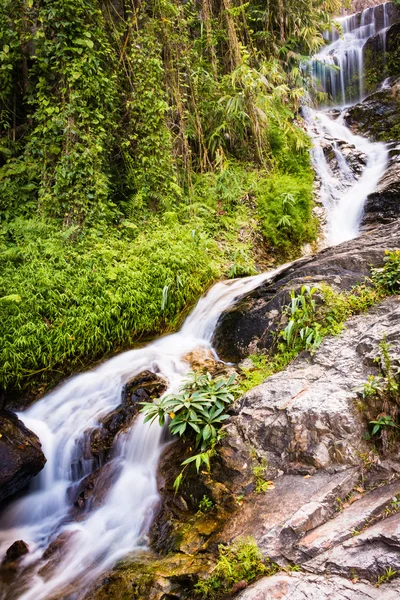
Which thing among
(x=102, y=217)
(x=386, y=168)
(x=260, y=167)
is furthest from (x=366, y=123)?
(x=102, y=217)

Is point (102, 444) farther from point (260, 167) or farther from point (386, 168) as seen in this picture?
point (386, 168)

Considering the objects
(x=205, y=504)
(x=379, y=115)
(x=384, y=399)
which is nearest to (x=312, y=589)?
(x=205, y=504)

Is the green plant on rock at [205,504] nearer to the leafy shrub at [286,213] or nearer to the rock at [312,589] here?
the rock at [312,589]

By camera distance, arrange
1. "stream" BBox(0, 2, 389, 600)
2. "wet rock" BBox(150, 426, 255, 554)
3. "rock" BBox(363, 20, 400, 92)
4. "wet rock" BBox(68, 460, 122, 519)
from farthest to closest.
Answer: "rock" BBox(363, 20, 400, 92)
"wet rock" BBox(68, 460, 122, 519)
"stream" BBox(0, 2, 389, 600)
"wet rock" BBox(150, 426, 255, 554)

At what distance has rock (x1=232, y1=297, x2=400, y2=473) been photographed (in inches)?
118

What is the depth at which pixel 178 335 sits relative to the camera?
5.60m

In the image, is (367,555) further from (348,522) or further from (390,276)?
(390,276)

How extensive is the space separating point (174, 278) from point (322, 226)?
4.41 m

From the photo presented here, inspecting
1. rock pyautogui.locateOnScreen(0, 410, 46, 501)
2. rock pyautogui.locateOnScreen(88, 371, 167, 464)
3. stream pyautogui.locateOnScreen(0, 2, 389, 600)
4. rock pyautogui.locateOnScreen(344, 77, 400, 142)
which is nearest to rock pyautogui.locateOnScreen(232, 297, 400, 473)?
stream pyautogui.locateOnScreen(0, 2, 389, 600)

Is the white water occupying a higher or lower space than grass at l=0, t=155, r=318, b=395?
lower

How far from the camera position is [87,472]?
4090 millimetres

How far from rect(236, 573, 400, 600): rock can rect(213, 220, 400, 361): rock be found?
2.68 metres

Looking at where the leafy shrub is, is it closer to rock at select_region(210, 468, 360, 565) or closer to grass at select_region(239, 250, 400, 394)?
grass at select_region(239, 250, 400, 394)

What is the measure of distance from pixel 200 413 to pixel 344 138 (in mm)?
10590
